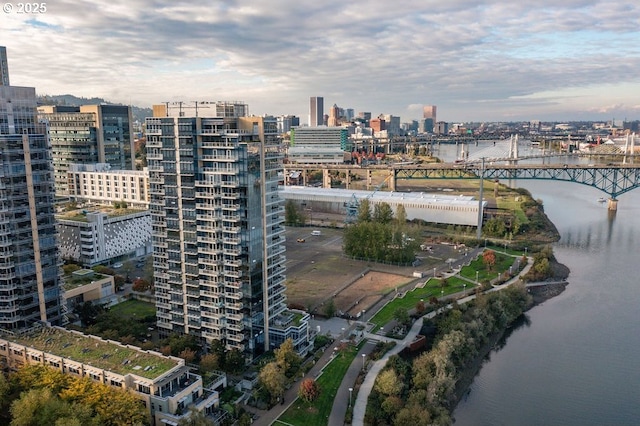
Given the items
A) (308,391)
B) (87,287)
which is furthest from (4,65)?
(308,391)

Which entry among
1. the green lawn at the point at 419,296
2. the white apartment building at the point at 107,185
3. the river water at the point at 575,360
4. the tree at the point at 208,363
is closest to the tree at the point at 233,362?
the tree at the point at 208,363

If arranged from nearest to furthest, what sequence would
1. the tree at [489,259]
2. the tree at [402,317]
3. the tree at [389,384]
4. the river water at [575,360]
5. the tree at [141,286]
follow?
the tree at [389,384]
the river water at [575,360]
the tree at [402,317]
the tree at [141,286]
the tree at [489,259]

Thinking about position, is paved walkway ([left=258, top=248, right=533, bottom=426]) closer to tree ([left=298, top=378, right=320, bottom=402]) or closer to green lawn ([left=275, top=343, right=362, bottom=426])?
green lawn ([left=275, top=343, right=362, bottom=426])

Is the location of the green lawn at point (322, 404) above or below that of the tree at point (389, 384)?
below

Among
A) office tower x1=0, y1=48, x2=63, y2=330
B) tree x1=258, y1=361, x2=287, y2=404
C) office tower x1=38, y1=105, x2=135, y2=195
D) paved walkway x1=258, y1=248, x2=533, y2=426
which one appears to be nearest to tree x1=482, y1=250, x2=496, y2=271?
paved walkway x1=258, y1=248, x2=533, y2=426

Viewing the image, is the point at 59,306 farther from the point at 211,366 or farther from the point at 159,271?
the point at 211,366

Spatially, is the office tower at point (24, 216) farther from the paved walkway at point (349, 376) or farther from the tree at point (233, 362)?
the paved walkway at point (349, 376)

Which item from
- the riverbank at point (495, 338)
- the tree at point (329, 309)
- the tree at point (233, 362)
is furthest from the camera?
the tree at point (329, 309)

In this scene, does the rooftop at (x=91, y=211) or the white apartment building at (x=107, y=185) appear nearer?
the rooftop at (x=91, y=211)
